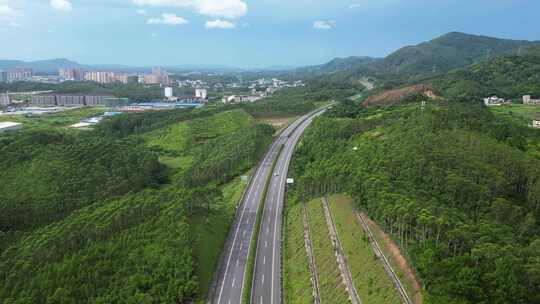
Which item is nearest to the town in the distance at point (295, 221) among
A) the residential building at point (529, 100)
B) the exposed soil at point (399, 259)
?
the exposed soil at point (399, 259)

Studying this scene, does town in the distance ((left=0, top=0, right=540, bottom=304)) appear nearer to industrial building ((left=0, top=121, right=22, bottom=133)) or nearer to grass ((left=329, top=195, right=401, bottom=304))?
grass ((left=329, top=195, right=401, bottom=304))

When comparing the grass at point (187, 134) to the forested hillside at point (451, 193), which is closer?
the forested hillside at point (451, 193)

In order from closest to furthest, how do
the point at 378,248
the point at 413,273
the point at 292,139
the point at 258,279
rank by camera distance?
1. the point at 413,273
2. the point at 378,248
3. the point at 258,279
4. the point at 292,139

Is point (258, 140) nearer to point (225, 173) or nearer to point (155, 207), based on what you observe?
point (225, 173)

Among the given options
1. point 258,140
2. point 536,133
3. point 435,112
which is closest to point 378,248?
point 435,112

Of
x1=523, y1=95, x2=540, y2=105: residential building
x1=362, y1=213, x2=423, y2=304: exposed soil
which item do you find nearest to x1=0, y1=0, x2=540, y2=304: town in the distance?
x1=362, y1=213, x2=423, y2=304: exposed soil

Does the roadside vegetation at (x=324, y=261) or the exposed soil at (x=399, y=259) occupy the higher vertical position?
the exposed soil at (x=399, y=259)

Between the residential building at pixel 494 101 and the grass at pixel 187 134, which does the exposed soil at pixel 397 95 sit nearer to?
the residential building at pixel 494 101

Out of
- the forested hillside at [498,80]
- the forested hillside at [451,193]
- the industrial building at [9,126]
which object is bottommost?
the industrial building at [9,126]
